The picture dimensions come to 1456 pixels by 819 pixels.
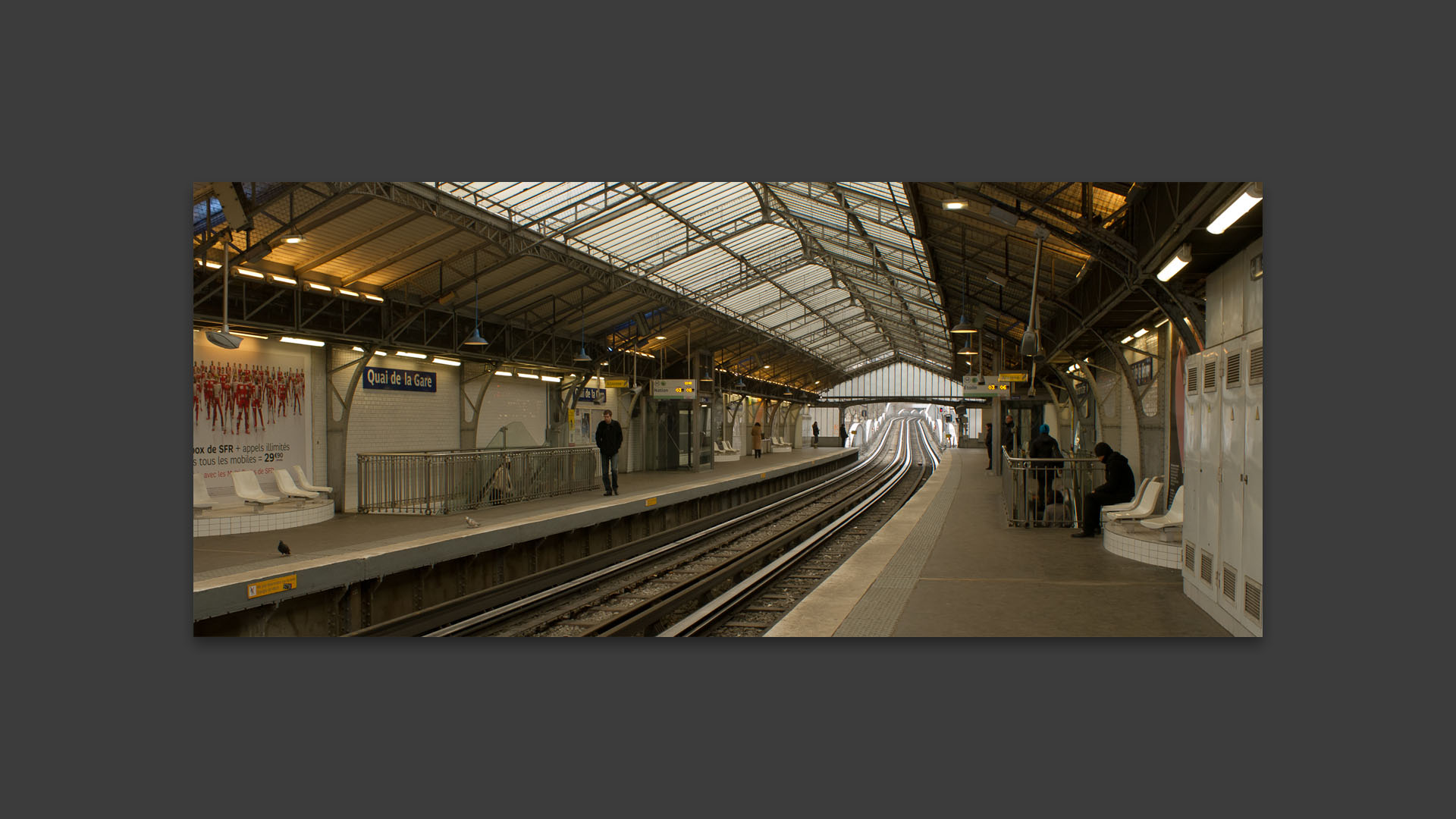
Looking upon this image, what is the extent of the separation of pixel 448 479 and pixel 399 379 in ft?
8.10

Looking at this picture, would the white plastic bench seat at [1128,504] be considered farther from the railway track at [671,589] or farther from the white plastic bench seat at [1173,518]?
the railway track at [671,589]

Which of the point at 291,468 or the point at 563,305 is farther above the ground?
the point at 563,305

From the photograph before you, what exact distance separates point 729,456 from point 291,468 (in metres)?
22.4

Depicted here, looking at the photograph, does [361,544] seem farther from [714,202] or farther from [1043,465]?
[1043,465]

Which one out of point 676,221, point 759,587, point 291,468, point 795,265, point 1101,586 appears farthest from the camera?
point 795,265

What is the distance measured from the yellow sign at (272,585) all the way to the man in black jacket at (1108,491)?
8967 millimetres

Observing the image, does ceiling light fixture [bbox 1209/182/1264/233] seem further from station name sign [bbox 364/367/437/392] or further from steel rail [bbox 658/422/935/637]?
station name sign [bbox 364/367/437/392]

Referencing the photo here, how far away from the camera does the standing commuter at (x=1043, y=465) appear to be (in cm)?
1221

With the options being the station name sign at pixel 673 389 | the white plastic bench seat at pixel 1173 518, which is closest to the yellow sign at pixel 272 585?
the white plastic bench seat at pixel 1173 518

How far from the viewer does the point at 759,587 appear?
423 inches

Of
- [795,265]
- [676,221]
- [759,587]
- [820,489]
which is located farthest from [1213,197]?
[820,489]

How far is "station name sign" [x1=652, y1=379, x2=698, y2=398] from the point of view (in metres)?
22.6

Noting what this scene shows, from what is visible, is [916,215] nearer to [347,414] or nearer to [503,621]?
[503,621]

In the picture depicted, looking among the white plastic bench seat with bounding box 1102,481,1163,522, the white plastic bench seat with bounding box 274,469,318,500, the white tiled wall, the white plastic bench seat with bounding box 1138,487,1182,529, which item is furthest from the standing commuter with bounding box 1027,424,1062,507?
the white plastic bench seat with bounding box 274,469,318,500
